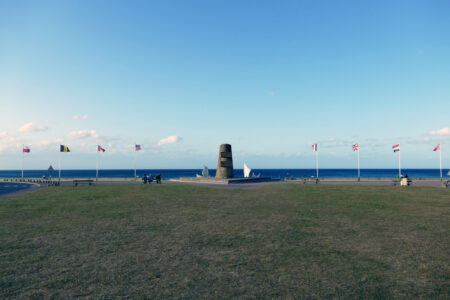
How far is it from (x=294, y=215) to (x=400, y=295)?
25.4 feet

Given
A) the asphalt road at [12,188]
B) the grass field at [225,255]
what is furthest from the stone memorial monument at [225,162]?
the grass field at [225,255]

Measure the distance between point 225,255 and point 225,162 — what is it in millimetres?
34365

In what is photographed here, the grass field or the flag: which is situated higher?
the flag

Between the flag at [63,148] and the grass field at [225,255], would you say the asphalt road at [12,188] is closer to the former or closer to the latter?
the flag at [63,148]

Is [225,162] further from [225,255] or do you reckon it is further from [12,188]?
[225,255]

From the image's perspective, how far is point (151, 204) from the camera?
16.1 metres

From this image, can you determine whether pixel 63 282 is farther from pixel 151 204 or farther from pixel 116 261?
pixel 151 204

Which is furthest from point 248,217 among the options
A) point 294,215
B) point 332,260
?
point 332,260

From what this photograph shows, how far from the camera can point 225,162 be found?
41.5m

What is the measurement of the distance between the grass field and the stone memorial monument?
28256 millimetres

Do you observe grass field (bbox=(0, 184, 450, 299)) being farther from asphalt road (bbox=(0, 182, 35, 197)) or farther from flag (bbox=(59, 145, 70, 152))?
flag (bbox=(59, 145, 70, 152))

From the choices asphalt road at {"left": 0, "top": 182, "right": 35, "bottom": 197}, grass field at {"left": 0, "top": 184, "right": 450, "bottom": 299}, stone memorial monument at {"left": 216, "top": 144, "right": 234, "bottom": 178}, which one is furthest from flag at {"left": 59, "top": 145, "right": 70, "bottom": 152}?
grass field at {"left": 0, "top": 184, "right": 450, "bottom": 299}

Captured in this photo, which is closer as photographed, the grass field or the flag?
the grass field

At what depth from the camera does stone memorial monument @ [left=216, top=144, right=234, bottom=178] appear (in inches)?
1626
